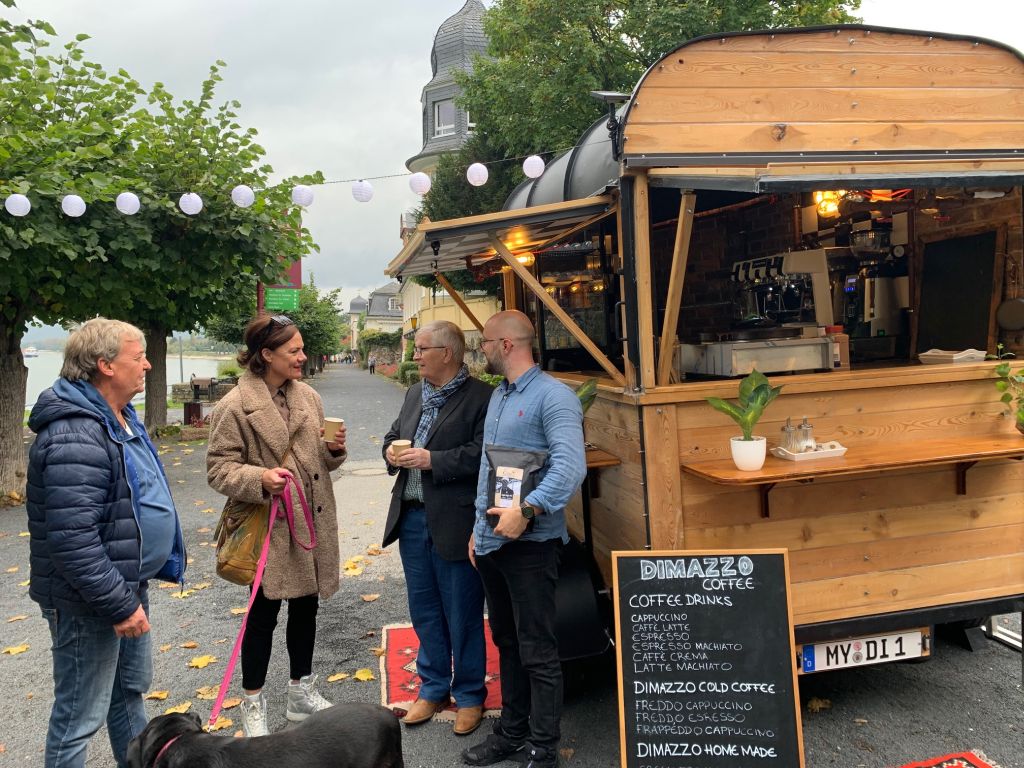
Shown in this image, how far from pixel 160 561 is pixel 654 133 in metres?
2.74

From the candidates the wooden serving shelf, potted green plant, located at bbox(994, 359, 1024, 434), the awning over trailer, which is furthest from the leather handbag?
potted green plant, located at bbox(994, 359, 1024, 434)

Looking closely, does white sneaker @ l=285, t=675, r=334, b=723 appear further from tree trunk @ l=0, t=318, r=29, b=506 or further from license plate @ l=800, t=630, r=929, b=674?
tree trunk @ l=0, t=318, r=29, b=506

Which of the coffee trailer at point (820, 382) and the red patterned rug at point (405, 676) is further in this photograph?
the red patterned rug at point (405, 676)

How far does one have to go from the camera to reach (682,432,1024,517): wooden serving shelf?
116 inches

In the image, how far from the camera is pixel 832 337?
12.8 ft

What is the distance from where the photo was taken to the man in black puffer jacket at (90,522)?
7.70 feet

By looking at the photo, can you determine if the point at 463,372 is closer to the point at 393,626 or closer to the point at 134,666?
the point at 134,666

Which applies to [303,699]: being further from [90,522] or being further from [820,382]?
[820,382]

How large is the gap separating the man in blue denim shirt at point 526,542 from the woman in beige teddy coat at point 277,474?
78 centimetres

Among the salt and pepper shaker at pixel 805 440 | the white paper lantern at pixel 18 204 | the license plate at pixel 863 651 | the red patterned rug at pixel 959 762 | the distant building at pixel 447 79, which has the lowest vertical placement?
the red patterned rug at pixel 959 762

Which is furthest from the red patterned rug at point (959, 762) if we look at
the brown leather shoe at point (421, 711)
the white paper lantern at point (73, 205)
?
the white paper lantern at point (73, 205)

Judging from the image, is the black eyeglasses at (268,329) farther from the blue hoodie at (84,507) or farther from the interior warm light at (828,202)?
the interior warm light at (828,202)

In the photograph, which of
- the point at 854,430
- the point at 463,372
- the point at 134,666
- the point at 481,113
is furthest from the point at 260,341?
the point at 481,113

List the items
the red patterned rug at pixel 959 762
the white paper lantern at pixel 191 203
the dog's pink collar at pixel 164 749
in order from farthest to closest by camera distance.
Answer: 1. the white paper lantern at pixel 191 203
2. the red patterned rug at pixel 959 762
3. the dog's pink collar at pixel 164 749
